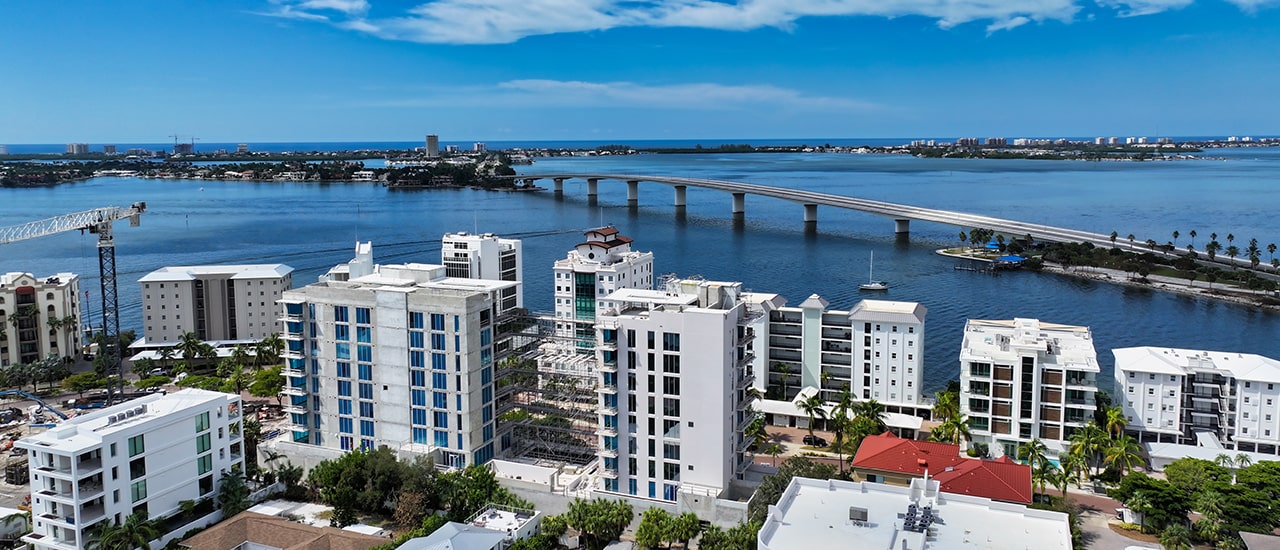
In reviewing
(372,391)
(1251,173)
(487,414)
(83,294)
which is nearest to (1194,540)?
(487,414)

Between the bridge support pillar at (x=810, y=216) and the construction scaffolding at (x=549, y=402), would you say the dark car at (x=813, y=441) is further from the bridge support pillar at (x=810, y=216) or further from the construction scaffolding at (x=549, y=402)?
the bridge support pillar at (x=810, y=216)

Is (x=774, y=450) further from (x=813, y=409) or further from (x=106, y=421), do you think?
(x=106, y=421)

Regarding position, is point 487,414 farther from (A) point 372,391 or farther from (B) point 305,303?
(B) point 305,303

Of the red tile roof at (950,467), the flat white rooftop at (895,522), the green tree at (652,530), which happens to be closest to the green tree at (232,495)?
the green tree at (652,530)

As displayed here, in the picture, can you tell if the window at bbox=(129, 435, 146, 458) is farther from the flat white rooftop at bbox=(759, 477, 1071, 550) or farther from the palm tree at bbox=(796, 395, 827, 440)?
the palm tree at bbox=(796, 395, 827, 440)

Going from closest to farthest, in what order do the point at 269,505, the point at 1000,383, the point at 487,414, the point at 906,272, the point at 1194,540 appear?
the point at 1194,540
the point at 269,505
the point at 487,414
the point at 1000,383
the point at 906,272

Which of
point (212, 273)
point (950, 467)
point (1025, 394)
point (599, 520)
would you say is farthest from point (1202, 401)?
point (212, 273)

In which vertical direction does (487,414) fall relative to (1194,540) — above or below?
above
